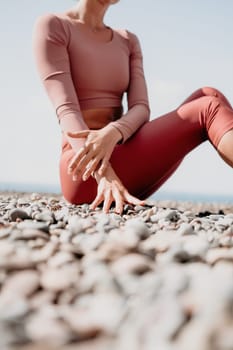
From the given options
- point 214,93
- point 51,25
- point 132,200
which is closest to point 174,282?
point 132,200

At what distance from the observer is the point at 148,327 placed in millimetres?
836

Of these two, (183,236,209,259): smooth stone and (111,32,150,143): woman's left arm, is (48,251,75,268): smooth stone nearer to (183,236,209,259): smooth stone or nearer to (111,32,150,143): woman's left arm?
Result: (183,236,209,259): smooth stone

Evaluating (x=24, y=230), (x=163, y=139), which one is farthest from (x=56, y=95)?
(x=24, y=230)

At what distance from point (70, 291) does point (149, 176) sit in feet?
7.25

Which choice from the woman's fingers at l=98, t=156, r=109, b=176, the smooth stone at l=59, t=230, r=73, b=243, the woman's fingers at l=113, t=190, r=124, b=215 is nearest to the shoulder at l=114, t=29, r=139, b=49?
the woman's fingers at l=98, t=156, r=109, b=176

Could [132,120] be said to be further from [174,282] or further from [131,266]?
[174,282]

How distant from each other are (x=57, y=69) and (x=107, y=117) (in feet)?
1.65

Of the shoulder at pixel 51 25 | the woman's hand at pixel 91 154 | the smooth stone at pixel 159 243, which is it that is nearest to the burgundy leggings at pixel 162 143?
the woman's hand at pixel 91 154

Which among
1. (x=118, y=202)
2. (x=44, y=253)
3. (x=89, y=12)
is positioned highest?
(x=89, y=12)

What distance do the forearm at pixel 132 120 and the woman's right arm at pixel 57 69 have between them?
0.72 feet

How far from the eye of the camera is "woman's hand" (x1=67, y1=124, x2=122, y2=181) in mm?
2711

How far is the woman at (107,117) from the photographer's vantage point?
9.09 feet

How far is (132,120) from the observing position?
10.1ft

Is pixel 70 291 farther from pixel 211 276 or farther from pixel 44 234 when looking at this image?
pixel 44 234
